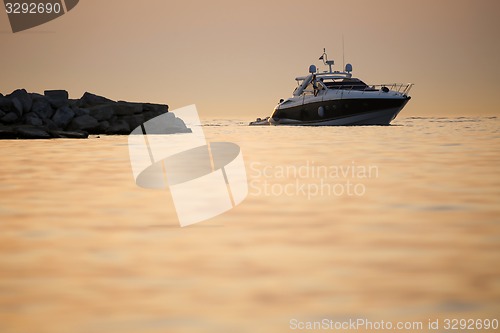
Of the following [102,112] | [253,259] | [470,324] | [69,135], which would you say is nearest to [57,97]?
[102,112]

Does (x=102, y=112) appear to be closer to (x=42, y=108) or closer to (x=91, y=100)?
(x=42, y=108)

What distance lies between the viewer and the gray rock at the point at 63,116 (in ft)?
156

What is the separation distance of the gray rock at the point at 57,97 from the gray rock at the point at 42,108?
1.75 ft

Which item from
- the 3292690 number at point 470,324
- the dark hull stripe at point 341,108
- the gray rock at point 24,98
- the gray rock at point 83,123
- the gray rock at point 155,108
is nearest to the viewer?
the 3292690 number at point 470,324

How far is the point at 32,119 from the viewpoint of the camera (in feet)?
151

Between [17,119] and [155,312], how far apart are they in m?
45.1

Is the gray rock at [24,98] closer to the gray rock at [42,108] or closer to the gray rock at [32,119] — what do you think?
the gray rock at [42,108]

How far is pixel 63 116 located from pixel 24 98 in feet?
9.41

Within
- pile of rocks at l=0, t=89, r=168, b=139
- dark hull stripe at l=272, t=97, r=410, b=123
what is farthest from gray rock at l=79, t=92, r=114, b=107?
dark hull stripe at l=272, t=97, r=410, b=123

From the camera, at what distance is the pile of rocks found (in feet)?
149

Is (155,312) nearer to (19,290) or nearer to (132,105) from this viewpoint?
(19,290)

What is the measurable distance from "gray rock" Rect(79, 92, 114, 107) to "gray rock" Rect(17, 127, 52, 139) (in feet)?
67.3

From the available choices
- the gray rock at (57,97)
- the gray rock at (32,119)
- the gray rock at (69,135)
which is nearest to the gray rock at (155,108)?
the gray rock at (57,97)

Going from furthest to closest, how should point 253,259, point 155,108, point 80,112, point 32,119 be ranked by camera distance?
point 155,108 < point 80,112 < point 32,119 < point 253,259
